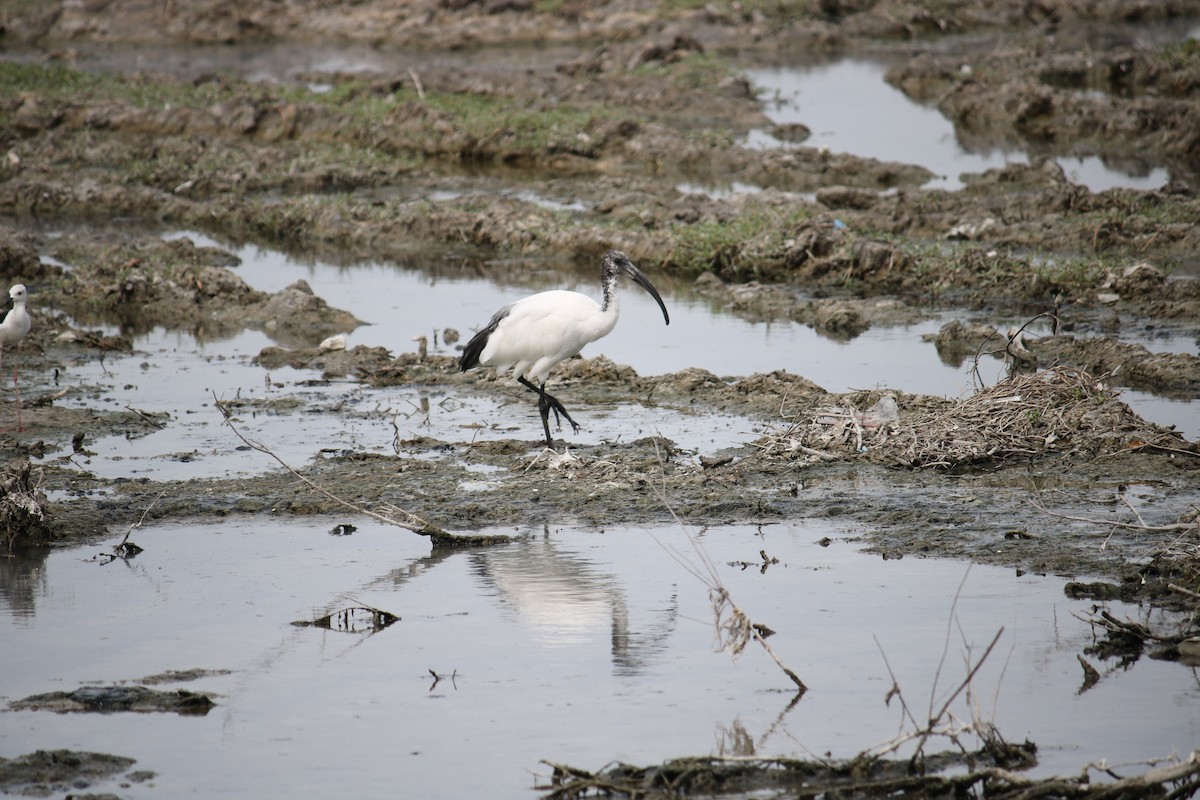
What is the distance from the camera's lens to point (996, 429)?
8664 mm

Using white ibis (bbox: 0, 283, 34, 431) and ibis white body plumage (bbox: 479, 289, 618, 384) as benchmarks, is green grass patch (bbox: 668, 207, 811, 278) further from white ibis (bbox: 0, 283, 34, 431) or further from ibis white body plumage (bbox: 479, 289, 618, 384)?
white ibis (bbox: 0, 283, 34, 431)

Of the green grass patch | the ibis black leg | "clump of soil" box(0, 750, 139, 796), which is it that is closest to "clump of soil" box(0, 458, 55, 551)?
"clump of soil" box(0, 750, 139, 796)

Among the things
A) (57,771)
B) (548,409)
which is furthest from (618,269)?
(57,771)

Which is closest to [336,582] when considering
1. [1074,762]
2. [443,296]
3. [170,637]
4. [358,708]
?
[170,637]

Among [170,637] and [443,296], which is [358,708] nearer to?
[170,637]

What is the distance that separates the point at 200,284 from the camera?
1452cm

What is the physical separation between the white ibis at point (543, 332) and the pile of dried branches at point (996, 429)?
63.9 inches

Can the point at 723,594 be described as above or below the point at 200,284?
below

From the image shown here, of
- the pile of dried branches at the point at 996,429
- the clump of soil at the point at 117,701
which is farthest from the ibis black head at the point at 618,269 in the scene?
the clump of soil at the point at 117,701

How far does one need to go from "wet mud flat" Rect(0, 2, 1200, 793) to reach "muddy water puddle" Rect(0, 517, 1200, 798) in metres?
0.41

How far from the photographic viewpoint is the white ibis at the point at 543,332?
9766 millimetres

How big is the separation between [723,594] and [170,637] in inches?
109

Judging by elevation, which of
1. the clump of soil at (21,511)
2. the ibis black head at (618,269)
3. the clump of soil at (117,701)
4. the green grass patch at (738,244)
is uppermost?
the green grass patch at (738,244)

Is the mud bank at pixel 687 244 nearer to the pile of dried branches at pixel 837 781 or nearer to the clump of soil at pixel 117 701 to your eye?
the pile of dried branches at pixel 837 781
